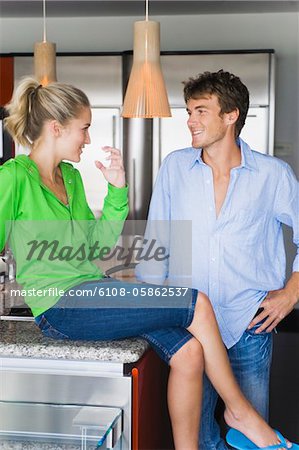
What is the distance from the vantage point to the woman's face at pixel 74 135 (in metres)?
1.74

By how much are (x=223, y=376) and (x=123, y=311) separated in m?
0.26

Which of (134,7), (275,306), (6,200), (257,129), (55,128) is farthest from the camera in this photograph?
(134,7)

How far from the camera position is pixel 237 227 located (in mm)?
Answer: 1969

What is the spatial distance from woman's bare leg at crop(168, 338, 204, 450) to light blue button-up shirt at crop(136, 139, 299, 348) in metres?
0.41

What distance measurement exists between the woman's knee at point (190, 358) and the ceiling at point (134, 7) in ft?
9.66

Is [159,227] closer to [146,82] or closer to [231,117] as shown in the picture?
[231,117]

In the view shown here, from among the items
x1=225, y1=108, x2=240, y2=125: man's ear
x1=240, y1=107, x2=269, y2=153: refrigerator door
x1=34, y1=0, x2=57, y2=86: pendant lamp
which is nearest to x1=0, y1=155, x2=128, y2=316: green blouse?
x1=225, y1=108, x2=240, y2=125: man's ear

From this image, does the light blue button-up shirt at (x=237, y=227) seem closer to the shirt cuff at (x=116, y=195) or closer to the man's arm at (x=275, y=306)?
the man's arm at (x=275, y=306)

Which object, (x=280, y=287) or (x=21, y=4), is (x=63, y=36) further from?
(x=280, y=287)

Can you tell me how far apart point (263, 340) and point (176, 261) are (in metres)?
0.32

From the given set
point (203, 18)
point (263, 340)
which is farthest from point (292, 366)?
point (203, 18)

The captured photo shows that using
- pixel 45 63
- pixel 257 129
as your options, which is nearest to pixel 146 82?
pixel 45 63

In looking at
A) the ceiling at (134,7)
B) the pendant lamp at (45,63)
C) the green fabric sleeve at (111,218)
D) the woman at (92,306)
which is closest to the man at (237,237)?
the green fabric sleeve at (111,218)

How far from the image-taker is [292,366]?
373 centimetres
